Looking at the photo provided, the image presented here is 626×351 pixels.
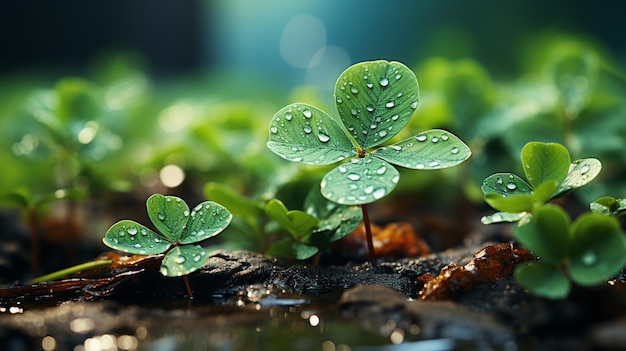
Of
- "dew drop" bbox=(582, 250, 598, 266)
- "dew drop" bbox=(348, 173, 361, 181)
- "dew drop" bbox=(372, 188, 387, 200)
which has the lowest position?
"dew drop" bbox=(582, 250, 598, 266)

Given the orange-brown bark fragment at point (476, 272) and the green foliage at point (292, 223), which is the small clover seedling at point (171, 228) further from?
the orange-brown bark fragment at point (476, 272)

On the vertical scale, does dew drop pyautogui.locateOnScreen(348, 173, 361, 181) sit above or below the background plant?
above

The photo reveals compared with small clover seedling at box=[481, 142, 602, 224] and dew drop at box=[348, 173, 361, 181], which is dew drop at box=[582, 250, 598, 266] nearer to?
small clover seedling at box=[481, 142, 602, 224]

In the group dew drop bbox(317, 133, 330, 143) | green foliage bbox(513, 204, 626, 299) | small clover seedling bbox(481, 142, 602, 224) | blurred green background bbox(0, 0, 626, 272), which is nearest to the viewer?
green foliage bbox(513, 204, 626, 299)

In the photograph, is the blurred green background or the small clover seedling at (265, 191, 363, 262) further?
the blurred green background

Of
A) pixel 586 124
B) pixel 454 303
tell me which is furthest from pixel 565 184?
pixel 586 124

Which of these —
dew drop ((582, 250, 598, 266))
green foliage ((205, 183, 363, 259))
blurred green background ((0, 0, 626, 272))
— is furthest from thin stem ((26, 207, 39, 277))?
dew drop ((582, 250, 598, 266))

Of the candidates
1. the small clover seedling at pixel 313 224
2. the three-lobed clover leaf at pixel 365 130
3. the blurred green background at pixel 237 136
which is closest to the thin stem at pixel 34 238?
the blurred green background at pixel 237 136
